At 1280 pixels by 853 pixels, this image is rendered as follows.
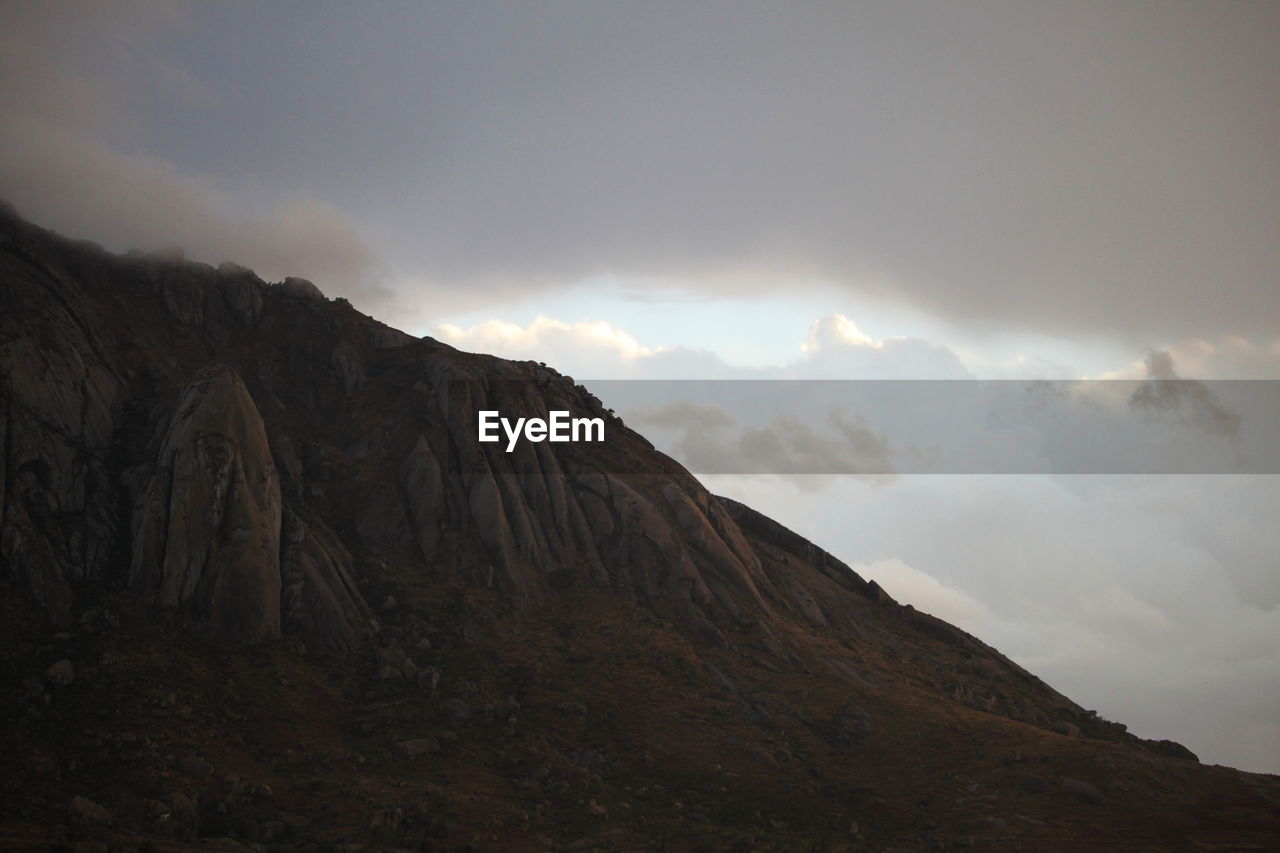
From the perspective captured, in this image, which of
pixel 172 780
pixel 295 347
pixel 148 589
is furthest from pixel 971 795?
pixel 295 347

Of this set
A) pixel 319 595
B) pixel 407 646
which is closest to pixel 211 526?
pixel 319 595

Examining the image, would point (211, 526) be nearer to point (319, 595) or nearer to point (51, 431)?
point (319, 595)

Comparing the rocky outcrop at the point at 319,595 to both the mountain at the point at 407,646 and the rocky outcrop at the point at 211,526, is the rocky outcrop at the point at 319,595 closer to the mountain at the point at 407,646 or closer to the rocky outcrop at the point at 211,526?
the mountain at the point at 407,646

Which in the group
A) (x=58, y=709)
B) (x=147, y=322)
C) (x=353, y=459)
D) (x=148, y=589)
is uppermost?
(x=147, y=322)

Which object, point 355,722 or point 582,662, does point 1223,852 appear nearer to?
point 582,662

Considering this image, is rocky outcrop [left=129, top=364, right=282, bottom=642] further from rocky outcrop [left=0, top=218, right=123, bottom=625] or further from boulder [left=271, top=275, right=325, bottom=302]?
boulder [left=271, top=275, right=325, bottom=302]

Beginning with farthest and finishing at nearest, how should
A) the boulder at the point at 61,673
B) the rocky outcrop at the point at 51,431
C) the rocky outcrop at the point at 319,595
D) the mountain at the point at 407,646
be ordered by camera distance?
the rocky outcrop at the point at 319,595, the rocky outcrop at the point at 51,431, the boulder at the point at 61,673, the mountain at the point at 407,646

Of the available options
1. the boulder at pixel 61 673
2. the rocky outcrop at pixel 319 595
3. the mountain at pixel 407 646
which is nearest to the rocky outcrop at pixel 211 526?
the mountain at pixel 407 646
